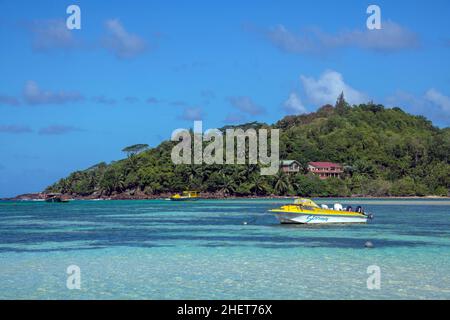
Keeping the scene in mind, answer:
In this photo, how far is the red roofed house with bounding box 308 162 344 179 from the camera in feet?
496

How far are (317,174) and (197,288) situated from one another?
13343 cm

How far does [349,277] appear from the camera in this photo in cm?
2114

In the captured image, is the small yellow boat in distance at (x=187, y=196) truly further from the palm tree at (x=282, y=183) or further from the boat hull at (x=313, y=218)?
the boat hull at (x=313, y=218)

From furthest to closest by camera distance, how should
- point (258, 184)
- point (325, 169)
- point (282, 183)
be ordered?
point (325, 169) → point (258, 184) → point (282, 183)

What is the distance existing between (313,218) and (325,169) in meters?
109

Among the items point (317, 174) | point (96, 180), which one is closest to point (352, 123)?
point (317, 174)

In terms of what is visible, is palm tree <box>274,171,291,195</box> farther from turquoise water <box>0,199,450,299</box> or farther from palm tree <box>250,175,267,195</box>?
turquoise water <box>0,199,450,299</box>

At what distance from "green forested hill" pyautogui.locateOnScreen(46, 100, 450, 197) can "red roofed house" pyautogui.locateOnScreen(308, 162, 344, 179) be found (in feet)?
7.05

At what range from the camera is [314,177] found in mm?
146375

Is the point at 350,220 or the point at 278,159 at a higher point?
the point at 278,159

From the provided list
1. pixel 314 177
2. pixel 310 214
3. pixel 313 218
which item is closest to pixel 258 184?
pixel 314 177

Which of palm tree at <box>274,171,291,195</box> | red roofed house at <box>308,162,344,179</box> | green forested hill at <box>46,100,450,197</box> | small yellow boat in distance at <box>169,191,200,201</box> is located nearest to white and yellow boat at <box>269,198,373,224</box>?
small yellow boat in distance at <box>169,191,200,201</box>

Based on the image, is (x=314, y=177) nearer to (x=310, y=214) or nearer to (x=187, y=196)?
(x=187, y=196)

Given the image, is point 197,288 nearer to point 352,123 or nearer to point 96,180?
point 96,180
